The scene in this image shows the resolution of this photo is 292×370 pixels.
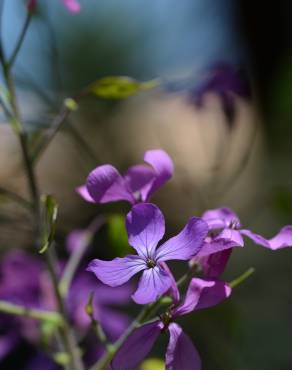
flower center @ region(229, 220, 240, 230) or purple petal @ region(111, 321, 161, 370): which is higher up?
flower center @ region(229, 220, 240, 230)

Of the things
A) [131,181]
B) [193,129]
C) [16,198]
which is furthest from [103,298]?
[193,129]

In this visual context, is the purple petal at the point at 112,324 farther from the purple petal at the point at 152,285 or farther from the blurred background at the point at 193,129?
the purple petal at the point at 152,285

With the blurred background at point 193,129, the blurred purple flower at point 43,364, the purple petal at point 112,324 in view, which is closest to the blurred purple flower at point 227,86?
the blurred background at point 193,129

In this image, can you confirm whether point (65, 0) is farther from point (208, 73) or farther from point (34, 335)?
point (34, 335)

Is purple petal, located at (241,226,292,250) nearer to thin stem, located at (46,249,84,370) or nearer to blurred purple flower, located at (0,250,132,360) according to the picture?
thin stem, located at (46,249,84,370)

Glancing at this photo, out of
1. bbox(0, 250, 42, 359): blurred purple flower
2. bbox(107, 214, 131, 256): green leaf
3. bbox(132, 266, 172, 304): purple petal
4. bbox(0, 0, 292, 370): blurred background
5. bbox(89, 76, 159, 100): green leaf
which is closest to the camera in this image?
bbox(132, 266, 172, 304): purple petal

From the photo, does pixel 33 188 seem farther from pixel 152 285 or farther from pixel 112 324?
pixel 112 324

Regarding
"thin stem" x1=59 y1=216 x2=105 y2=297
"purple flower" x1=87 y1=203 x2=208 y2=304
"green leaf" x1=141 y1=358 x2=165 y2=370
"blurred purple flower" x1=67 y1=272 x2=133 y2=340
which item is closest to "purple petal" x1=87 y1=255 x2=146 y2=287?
"purple flower" x1=87 y1=203 x2=208 y2=304

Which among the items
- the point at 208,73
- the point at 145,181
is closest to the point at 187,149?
the point at 208,73
